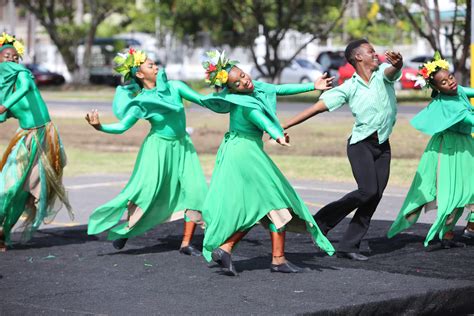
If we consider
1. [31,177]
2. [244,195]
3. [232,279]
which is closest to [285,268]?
[232,279]

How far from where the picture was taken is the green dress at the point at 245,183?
8.49 metres

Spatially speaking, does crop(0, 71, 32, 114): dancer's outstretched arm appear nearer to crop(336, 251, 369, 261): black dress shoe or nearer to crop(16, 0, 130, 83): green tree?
crop(336, 251, 369, 261): black dress shoe

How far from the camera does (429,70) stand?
379 inches

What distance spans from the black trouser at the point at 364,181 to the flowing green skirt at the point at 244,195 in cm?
71

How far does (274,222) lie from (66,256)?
2061mm

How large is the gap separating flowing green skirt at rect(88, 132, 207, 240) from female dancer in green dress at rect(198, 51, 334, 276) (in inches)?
42.9

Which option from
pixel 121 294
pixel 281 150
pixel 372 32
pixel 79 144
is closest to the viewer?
pixel 121 294

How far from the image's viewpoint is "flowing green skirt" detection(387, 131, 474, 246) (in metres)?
9.59

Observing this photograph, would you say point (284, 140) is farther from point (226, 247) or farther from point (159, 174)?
point (159, 174)

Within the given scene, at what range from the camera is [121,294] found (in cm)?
768

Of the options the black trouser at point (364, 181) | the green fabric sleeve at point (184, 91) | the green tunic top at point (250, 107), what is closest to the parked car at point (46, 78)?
the green fabric sleeve at point (184, 91)

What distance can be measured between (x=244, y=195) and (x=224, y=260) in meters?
0.51

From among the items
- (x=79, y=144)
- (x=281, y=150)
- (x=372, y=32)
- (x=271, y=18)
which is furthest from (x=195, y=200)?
(x=372, y=32)

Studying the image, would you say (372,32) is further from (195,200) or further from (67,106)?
(195,200)
